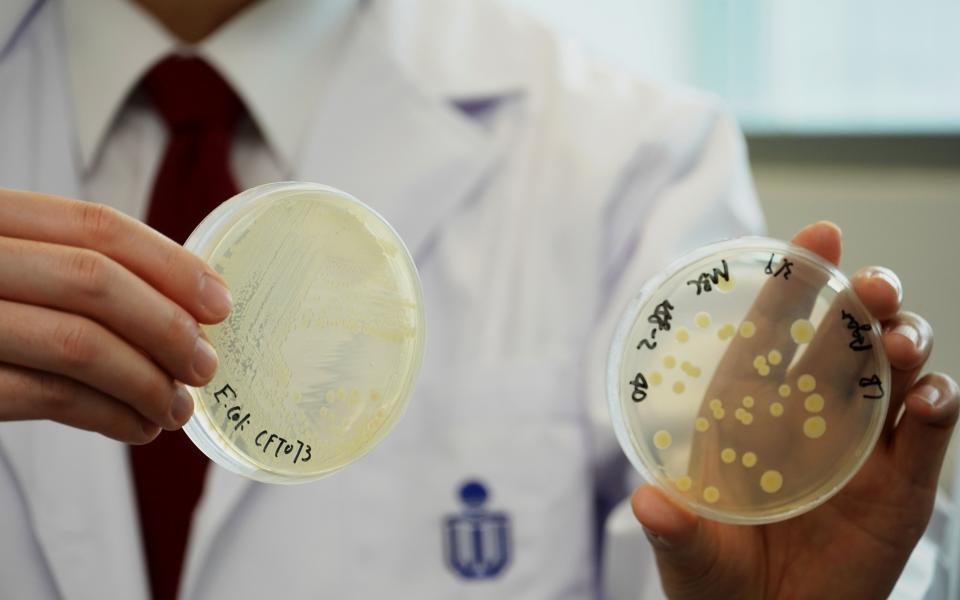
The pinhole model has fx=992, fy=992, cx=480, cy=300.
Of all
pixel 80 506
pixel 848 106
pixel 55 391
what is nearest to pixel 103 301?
pixel 55 391

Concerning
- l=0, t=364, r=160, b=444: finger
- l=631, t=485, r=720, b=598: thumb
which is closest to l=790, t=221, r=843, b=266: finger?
l=631, t=485, r=720, b=598: thumb

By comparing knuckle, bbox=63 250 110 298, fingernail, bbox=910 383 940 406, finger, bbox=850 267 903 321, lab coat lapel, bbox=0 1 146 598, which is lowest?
lab coat lapel, bbox=0 1 146 598

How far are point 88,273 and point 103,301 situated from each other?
0.03 m

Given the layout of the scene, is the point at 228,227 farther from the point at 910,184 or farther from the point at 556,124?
the point at 910,184

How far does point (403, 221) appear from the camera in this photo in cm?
147

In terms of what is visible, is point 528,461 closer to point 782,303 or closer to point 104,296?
point 782,303

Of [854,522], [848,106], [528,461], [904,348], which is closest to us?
[904,348]

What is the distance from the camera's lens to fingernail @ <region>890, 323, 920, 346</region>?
921 millimetres

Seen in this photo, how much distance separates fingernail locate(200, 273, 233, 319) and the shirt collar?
2.25 feet

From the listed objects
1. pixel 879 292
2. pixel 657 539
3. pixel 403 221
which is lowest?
pixel 657 539

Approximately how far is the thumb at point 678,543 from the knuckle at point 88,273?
514mm

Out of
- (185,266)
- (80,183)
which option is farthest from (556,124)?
(185,266)

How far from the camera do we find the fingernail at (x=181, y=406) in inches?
33.3

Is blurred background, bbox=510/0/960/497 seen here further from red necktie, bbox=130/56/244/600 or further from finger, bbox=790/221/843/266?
finger, bbox=790/221/843/266
